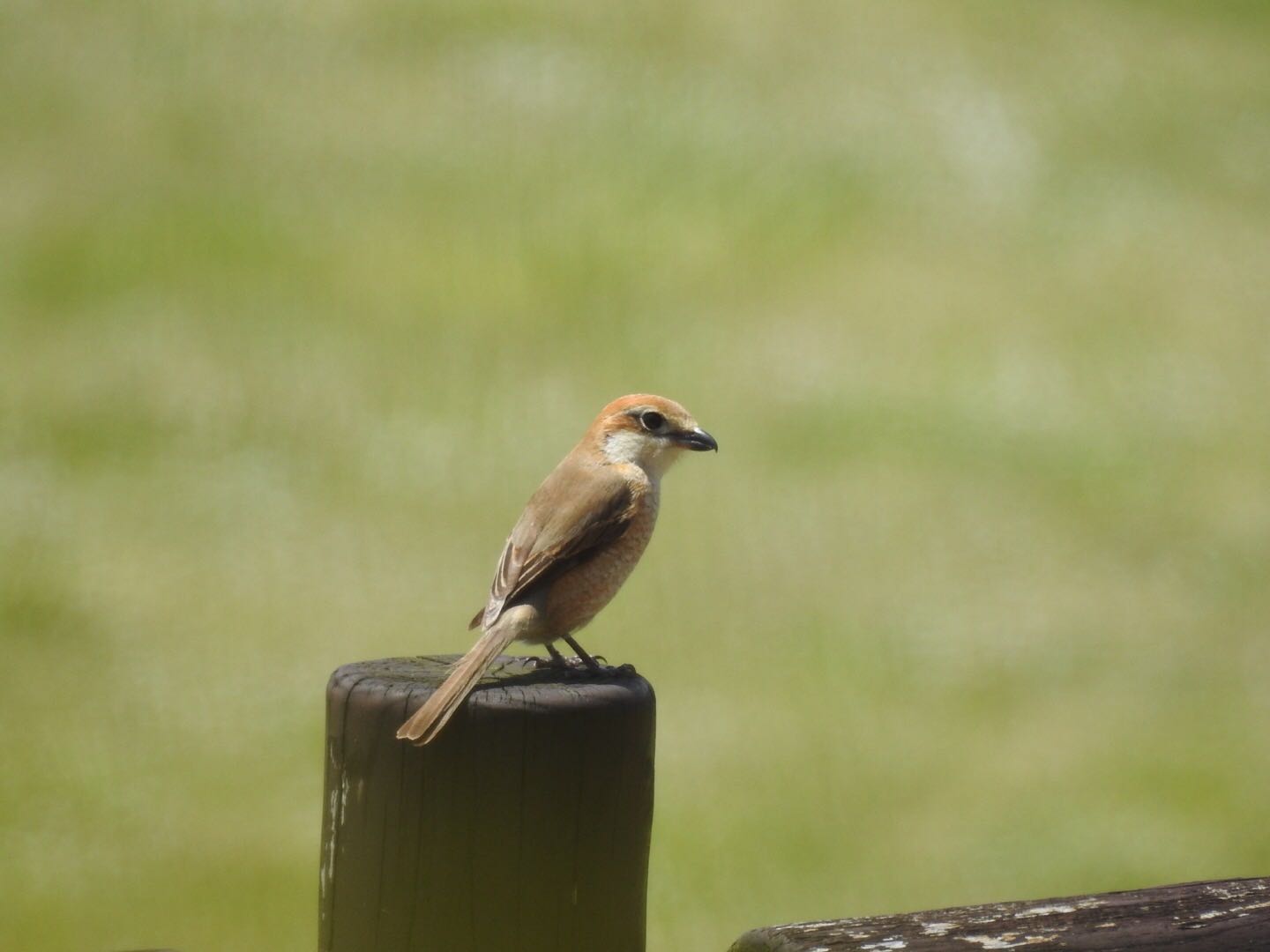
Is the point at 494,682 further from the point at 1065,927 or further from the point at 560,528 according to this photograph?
the point at 1065,927

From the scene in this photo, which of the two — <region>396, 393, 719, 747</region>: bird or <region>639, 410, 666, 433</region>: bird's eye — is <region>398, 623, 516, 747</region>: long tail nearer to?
<region>396, 393, 719, 747</region>: bird

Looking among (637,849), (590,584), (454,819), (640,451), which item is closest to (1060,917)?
(637,849)

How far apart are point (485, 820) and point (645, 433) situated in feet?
5.40

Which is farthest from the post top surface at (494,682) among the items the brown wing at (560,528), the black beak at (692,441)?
the black beak at (692,441)

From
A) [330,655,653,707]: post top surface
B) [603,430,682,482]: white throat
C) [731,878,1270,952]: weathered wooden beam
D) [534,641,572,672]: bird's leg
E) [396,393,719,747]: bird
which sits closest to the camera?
[731,878,1270,952]: weathered wooden beam

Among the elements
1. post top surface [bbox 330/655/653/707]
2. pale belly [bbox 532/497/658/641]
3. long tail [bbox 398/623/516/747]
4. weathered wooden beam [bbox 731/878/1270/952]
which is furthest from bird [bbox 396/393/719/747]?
weathered wooden beam [bbox 731/878/1270/952]

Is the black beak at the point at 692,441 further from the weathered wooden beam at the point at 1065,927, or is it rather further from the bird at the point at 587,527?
the weathered wooden beam at the point at 1065,927

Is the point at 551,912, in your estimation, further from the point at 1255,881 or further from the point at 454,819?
the point at 1255,881

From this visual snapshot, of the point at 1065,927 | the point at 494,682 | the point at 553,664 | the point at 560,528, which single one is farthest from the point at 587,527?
the point at 1065,927

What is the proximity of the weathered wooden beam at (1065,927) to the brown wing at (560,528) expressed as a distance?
1.37 meters

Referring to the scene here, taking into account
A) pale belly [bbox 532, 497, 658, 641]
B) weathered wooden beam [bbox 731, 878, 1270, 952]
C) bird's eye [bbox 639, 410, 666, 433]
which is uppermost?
bird's eye [bbox 639, 410, 666, 433]

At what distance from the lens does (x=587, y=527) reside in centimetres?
341

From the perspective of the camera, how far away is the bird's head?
3740mm

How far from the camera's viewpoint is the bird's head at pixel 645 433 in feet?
12.3
